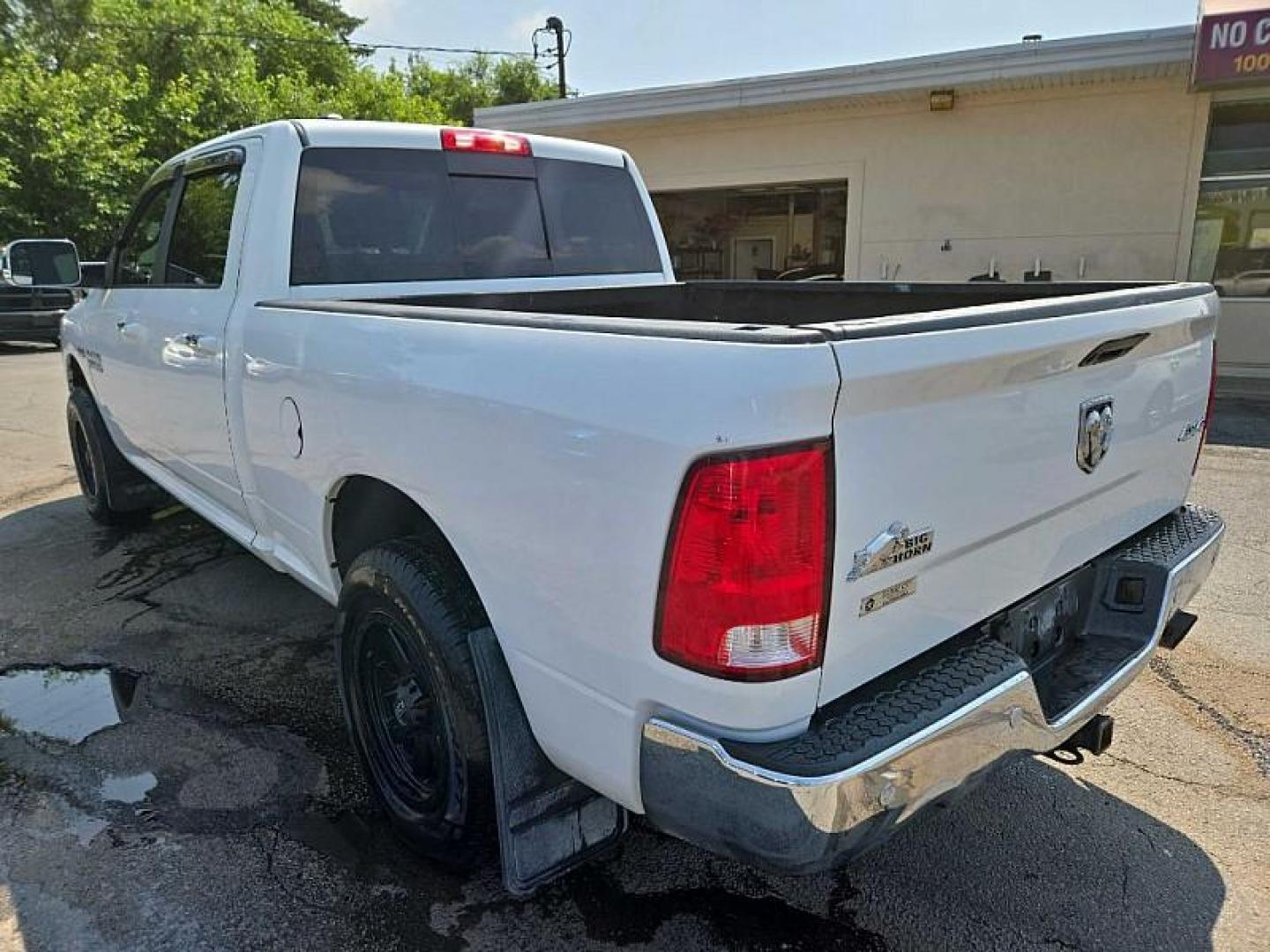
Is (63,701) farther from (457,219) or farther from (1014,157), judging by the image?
(1014,157)

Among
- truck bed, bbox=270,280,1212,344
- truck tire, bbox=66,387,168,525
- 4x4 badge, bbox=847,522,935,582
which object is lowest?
truck tire, bbox=66,387,168,525

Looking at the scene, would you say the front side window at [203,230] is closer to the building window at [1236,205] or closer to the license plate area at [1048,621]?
the license plate area at [1048,621]

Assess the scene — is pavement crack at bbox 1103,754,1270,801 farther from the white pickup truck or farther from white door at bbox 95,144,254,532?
white door at bbox 95,144,254,532

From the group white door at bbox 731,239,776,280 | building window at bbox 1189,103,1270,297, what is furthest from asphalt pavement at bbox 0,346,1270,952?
white door at bbox 731,239,776,280

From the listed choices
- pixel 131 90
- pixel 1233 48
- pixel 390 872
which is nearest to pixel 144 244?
pixel 390 872

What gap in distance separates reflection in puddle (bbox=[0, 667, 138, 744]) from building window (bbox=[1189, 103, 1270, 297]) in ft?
39.6

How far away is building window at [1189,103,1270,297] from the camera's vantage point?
10.4m

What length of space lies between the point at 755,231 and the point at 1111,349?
14637 mm

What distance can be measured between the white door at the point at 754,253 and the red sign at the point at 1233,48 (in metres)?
7.86

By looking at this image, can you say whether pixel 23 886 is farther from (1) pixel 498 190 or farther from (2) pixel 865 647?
(1) pixel 498 190

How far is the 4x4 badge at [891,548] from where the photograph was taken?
169 cm

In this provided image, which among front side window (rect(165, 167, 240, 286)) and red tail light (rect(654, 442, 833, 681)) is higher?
front side window (rect(165, 167, 240, 286))

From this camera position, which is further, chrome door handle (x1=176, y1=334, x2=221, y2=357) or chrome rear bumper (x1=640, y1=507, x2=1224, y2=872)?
chrome door handle (x1=176, y1=334, x2=221, y2=357)

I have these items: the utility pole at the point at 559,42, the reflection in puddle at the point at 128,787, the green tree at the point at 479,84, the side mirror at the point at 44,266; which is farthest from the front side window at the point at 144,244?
the green tree at the point at 479,84
